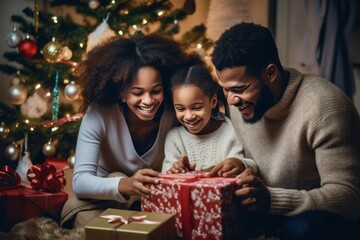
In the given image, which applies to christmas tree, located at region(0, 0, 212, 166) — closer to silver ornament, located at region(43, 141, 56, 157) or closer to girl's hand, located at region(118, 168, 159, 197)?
silver ornament, located at region(43, 141, 56, 157)

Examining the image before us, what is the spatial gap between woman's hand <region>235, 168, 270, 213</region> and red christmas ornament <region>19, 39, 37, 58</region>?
142 centimetres

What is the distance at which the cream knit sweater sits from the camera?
1546 mm

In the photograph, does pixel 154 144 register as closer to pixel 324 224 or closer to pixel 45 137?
pixel 324 224

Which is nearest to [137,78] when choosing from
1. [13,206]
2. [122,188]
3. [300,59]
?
[122,188]

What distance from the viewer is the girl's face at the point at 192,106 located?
1.73m

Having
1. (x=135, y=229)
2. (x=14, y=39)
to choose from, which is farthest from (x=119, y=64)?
(x=14, y=39)

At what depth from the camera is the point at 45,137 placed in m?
2.66

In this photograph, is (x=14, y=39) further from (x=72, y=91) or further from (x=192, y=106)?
(x=192, y=106)

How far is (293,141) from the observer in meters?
1.64

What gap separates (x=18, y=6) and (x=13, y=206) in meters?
1.72

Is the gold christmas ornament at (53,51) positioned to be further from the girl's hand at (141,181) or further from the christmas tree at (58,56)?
the girl's hand at (141,181)

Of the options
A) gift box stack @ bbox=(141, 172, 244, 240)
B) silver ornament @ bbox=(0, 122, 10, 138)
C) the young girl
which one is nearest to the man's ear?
the young girl

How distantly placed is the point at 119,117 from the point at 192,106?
298mm

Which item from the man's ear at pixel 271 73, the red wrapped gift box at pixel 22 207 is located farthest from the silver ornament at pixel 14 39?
the man's ear at pixel 271 73
